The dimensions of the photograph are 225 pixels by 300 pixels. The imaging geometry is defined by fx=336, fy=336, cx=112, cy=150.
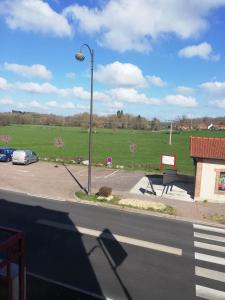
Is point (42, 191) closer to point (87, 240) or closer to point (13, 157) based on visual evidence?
point (87, 240)

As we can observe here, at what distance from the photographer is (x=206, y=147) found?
22.7m

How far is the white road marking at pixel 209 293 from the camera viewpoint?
32.1ft

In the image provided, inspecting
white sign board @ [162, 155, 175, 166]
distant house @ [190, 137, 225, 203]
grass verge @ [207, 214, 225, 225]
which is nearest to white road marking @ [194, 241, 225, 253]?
→ grass verge @ [207, 214, 225, 225]

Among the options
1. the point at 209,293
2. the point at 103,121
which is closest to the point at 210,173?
the point at 209,293

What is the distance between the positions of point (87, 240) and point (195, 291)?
16.7 feet

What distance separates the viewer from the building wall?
2211 centimetres

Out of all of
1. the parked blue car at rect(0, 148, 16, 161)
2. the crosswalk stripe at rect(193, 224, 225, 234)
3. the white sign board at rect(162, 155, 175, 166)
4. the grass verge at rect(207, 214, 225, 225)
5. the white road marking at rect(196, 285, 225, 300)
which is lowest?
the crosswalk stripe at rect(193, 224, 225, 234)

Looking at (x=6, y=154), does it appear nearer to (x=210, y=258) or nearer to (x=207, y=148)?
(x=207, y=148)

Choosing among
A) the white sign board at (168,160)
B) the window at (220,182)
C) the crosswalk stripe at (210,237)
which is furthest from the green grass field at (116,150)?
the crosswalk stripe at (210,237)

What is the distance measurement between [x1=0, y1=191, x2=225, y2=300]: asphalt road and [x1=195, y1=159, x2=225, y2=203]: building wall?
571cm

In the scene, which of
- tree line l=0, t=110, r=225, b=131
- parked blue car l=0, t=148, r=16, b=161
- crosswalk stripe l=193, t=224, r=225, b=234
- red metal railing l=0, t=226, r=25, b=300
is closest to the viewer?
red metal railing l=0, t=226, r=25, b=300

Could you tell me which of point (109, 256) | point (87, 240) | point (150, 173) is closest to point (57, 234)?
point (87, 240)

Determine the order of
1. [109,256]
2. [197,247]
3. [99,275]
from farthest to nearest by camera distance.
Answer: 1. [197,247]
2. [109,256]
3. [99,275]

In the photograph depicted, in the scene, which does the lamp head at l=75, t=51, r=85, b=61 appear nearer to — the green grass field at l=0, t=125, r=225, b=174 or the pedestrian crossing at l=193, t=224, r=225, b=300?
the pedestrian crossing at l=193, t=224, r=225, b=300
